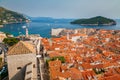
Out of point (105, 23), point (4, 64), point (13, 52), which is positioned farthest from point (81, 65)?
point (105, 23)

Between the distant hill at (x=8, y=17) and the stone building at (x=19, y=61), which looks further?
the distant hill at (x=8, y=17)

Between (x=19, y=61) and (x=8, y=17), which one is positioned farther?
(x=8, y=17)

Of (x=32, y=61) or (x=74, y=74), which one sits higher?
(x=32, y=61)

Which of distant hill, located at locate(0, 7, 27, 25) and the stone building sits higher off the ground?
the stone building

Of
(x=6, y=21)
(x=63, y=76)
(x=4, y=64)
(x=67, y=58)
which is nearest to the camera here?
(x=63, y=76)

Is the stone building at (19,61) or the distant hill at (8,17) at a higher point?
the stone building at (19,61)

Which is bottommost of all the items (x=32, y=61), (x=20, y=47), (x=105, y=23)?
(x=105, y=23)

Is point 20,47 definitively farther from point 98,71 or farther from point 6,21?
point 6,21

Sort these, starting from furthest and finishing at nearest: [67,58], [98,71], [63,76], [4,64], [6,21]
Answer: [6,21]
[67,58]
[98,71]
[4,64]
[63,76]

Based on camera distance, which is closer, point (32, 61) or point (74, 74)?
point (32, 61)

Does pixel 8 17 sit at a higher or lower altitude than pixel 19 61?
lower

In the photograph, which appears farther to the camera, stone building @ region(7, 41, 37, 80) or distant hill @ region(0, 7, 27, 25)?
distant hill @ region(0, 7, 27, 25)
